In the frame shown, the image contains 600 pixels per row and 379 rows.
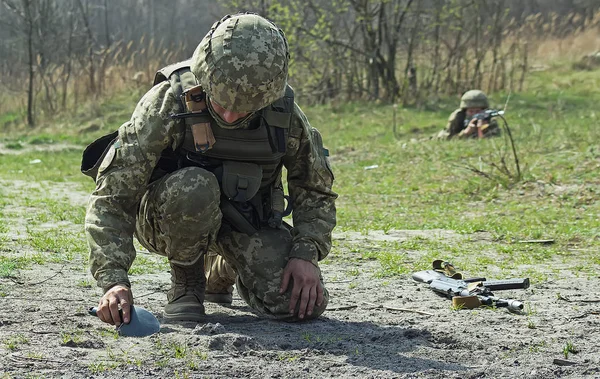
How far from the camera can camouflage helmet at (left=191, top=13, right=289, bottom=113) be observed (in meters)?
3.15

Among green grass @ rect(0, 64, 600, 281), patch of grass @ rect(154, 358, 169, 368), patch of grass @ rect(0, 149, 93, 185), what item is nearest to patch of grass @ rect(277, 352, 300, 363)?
patch of grass @ rect(154, 358, 169, 368)

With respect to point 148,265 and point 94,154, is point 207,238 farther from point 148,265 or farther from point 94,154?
point 148,265

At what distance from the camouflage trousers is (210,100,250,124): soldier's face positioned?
9.4 inches

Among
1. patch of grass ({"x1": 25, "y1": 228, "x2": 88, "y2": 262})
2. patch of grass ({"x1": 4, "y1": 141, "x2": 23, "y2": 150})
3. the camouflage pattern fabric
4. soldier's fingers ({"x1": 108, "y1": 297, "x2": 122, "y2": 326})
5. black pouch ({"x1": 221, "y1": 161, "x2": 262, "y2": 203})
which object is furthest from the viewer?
patch of grass ({"x1": 4, "y1": 141, "x2": 23, "y2": 150})

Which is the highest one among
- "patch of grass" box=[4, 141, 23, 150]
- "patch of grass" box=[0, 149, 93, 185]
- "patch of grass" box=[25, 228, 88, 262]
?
"patch of grass" box=[25, 228, 88, 262]

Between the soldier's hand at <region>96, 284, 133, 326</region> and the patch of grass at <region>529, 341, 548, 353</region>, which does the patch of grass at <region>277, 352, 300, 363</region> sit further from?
the patch of grass at <region>529, 341, 548, 353</region>

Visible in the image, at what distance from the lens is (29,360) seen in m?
2.84

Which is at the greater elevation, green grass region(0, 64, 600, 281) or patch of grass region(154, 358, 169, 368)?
patch of grass region(154, 358, 169, 368)

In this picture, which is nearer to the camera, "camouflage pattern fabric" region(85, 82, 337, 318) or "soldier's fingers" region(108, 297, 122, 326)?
"soldier's fingers" region(108, 297, 122, 326)

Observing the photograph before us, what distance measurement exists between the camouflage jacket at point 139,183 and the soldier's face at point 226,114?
17cm

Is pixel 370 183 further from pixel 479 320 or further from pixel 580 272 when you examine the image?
pixel 479 320

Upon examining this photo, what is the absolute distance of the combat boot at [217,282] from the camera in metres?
4.04

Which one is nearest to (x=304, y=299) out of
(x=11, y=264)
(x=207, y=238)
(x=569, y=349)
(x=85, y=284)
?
(x=207, y=238)

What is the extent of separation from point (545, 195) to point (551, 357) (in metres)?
4.96
